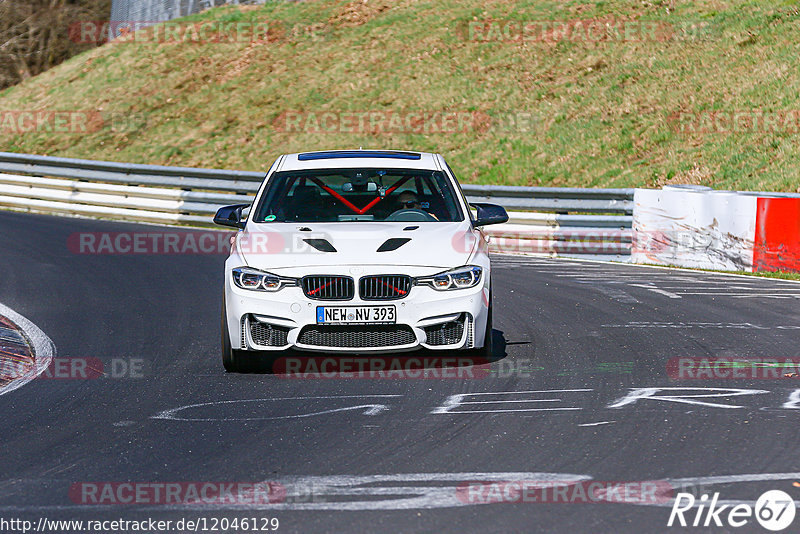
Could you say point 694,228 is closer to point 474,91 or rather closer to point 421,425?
point 421,425

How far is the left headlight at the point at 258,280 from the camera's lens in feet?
26.1

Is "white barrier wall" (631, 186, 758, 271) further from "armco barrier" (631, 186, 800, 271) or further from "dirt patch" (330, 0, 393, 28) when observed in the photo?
"dirt patch" (330, 0, 393, 28)

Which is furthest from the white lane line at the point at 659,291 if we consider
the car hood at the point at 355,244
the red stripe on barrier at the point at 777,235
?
the car hood at the point at 355,244

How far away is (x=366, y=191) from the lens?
9.26m

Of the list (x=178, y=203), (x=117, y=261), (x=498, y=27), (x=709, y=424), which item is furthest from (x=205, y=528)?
(x=498, y=27)

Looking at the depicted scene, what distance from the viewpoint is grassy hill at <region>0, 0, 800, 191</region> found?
82.9ft

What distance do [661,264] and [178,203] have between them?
9533 millimetres

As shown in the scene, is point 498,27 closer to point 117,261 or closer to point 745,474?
point 117,261

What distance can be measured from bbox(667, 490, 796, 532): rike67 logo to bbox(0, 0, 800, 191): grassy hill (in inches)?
680

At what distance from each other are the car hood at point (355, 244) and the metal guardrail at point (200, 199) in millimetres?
9084

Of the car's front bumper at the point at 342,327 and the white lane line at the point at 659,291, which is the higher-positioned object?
the car's front bumper at the point at 342,327

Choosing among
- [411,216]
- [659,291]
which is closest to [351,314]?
[411,216]

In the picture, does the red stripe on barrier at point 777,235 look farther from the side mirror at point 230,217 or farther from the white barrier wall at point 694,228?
the side mirror at point 230,217

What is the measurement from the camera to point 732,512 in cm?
480
